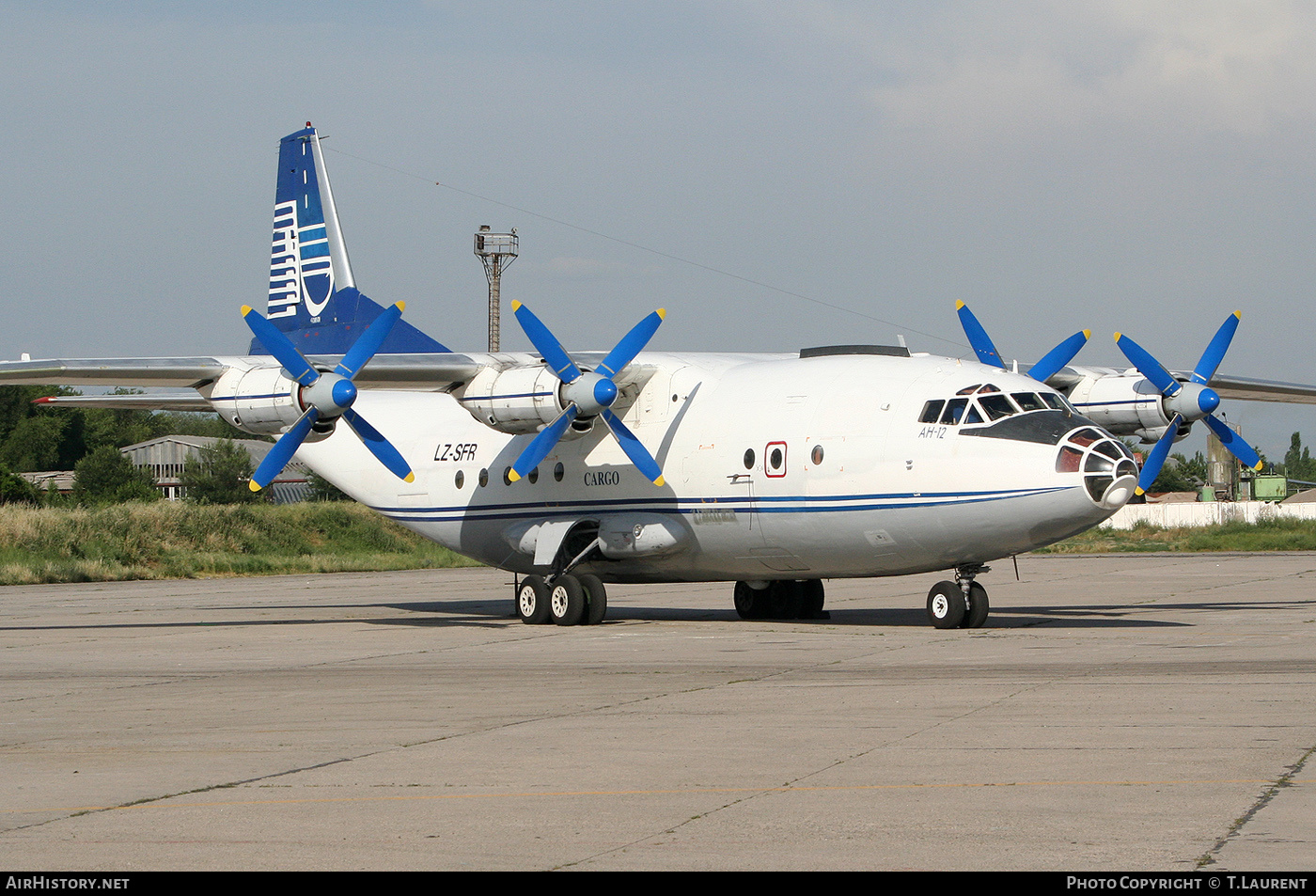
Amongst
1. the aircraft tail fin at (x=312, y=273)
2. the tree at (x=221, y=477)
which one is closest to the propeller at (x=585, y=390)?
the aircraft tail fin at (x=312, y=273)

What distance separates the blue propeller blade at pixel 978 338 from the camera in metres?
23.6

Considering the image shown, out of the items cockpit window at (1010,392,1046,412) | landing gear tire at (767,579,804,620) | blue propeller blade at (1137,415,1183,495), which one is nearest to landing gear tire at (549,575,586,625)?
landing gear tire at (767,579,804,620)

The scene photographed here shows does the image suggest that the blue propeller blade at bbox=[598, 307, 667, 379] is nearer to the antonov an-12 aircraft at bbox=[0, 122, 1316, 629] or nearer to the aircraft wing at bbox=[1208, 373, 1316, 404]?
the antonov an-12 aircraft at bbox=[0, 122, 1316, 629]

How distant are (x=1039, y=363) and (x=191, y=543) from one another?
111 ft

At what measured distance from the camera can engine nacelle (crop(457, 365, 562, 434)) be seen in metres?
22.0

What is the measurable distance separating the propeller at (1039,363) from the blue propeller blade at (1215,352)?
8.06 feet

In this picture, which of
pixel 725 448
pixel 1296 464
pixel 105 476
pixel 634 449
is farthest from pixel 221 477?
pixel 1296 464

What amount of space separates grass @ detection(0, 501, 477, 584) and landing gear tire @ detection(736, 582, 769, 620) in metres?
16.2

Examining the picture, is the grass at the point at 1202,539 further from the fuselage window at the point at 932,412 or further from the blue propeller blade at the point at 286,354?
the blue propeller blade at the point at 286,354

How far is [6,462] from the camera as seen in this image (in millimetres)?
89438

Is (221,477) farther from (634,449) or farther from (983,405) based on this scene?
(983,405)

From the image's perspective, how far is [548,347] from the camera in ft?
72.7

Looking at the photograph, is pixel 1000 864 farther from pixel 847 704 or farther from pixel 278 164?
pixel 278 164

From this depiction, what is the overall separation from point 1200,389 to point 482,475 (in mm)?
12301
